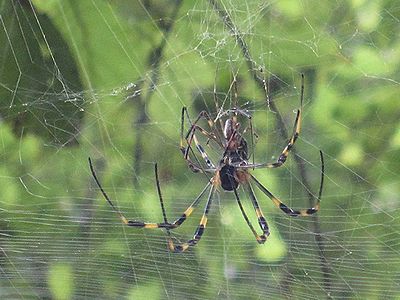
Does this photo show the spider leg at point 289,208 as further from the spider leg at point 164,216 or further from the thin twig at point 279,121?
the spider leg at point 164,216

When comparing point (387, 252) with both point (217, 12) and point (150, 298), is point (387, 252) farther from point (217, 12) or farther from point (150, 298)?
point (217, 12)

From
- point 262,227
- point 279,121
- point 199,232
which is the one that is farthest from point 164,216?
point 279,121

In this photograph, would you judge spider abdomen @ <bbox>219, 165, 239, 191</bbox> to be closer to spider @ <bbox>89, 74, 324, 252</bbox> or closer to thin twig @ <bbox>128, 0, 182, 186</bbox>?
spider @ <bbox>89, 74, 324, 252</bbox>

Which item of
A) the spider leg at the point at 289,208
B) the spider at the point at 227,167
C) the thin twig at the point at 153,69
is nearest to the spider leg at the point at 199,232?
the spider at the point at 227,167

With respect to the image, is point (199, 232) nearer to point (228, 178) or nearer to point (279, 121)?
point (228, 178)

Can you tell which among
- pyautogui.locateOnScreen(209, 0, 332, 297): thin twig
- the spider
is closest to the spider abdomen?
the spider
